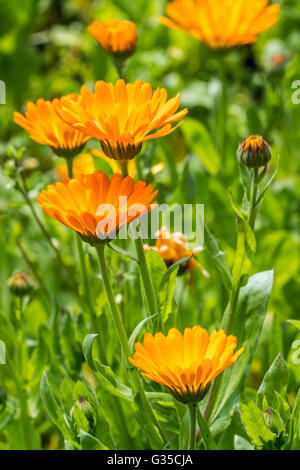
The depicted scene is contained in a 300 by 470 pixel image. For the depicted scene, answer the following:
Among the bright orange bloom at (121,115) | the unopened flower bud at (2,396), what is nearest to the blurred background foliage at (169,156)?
the unopened flower bud at (2,396)

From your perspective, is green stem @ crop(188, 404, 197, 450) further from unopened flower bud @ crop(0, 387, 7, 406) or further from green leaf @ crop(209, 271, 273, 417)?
unopened flower bud @ crop(0, 387, 7, 406)

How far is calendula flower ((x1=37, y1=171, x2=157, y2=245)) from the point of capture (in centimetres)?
79

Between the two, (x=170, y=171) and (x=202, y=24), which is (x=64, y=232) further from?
(x=202, y=24)

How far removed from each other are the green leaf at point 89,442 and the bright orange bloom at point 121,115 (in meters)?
0.37

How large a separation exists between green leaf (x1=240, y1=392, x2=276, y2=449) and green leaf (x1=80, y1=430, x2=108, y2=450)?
7.8 inches

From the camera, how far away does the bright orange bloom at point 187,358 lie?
0.77m

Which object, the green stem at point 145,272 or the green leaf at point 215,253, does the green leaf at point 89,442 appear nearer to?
the green stem at point 145,272

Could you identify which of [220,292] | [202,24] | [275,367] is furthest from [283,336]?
[202,24]

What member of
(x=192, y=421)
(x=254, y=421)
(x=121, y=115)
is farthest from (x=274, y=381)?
(x=121, y=115)

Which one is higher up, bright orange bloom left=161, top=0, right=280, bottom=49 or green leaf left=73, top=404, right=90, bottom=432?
bright orange bloom left=161, top=0, right=280, bottom=49

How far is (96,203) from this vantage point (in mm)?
819

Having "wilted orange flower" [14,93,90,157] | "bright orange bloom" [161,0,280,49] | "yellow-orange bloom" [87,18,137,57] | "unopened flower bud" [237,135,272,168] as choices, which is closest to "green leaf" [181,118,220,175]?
"bright orange bloom" [161,0,280,49]

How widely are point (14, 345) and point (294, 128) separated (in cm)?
104

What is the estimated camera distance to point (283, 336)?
1.35 metres
